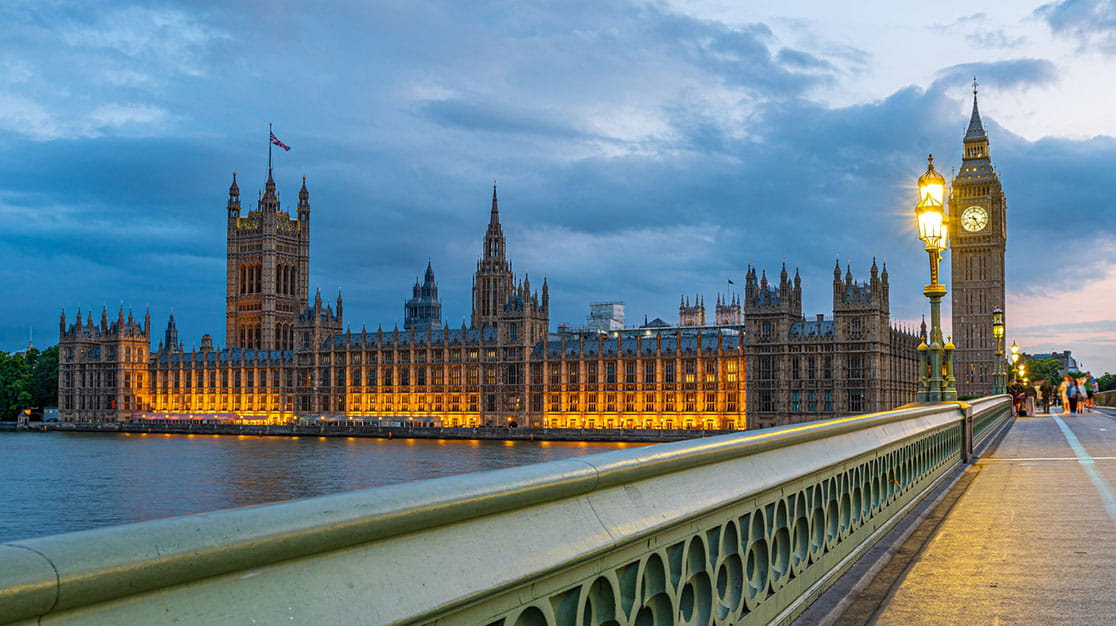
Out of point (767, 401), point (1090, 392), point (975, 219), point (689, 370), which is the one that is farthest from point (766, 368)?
point (975, 219)

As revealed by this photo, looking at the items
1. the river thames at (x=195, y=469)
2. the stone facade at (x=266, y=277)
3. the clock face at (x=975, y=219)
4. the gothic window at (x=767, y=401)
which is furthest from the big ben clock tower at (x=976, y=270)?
the stone facade at (x=266, y=277)

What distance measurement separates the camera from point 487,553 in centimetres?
282

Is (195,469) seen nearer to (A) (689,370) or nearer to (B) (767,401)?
(A) (689,370)

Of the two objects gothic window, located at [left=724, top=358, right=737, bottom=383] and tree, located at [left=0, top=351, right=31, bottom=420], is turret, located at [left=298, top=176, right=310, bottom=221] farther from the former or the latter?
gothic window, located at [left=724, top=358, right=737, bottom=383]

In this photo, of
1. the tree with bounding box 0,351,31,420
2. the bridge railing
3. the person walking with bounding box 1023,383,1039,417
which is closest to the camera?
the bridge railing

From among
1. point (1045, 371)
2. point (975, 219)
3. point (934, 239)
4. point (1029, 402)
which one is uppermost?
point (975, 219)

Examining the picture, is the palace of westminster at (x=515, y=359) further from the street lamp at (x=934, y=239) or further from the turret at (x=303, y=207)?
the street lamp at (x=934, y=239)

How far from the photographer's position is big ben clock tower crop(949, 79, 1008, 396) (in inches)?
5007


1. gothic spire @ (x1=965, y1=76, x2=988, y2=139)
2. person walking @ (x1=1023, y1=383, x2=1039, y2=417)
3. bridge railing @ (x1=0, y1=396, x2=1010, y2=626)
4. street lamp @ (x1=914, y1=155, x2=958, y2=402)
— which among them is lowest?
person walking @ (x1=1023, y1=383, x2=1039, y2=417)

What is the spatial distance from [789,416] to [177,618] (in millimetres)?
101212

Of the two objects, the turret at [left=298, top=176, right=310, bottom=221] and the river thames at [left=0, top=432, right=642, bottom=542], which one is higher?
the turret at [left=298, top=176, right=310, bottom=221]

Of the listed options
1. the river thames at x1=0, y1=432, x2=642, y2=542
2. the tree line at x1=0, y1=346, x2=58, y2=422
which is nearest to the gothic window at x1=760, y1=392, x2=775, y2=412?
the river thames at x1=0, y1=432, x2=642, y2=542

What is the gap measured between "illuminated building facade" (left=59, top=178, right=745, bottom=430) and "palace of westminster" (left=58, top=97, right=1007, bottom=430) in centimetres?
21

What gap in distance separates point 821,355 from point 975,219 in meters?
46.1
